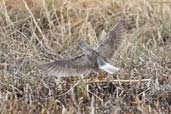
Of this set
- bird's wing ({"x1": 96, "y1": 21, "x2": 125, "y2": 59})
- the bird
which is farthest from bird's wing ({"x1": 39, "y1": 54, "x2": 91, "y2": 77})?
bird's wing ({"x1": 96, "y1": 21, "x2": 125, "y2": 59})

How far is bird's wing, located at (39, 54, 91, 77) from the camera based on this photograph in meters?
4.27

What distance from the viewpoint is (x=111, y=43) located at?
4.64 meters

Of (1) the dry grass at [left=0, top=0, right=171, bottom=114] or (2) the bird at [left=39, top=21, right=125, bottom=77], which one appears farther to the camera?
(1) the dry grass at [left=0, top=0, right=171, bottom=114]

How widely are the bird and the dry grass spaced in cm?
21

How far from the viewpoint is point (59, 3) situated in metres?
6.55

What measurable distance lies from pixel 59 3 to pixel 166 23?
94cm

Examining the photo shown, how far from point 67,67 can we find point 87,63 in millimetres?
120

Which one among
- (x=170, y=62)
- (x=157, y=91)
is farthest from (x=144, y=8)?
(x=157, y=91)

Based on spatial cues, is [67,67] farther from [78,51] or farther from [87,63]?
[78,51]

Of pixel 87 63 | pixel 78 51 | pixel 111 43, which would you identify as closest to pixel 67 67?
pixel 87 63

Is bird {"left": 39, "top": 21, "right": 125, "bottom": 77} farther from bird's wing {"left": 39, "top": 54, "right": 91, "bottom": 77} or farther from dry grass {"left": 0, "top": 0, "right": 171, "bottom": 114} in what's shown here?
dry grass {"left": 0, "top": 0, "right": 171, "bottom": 114}

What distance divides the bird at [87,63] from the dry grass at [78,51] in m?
0.21

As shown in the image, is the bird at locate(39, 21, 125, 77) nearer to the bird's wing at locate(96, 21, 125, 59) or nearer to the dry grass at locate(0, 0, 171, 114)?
the bird's wing at locate(96, 21, 125, 59)

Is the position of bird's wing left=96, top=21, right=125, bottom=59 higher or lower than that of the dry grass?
higher
